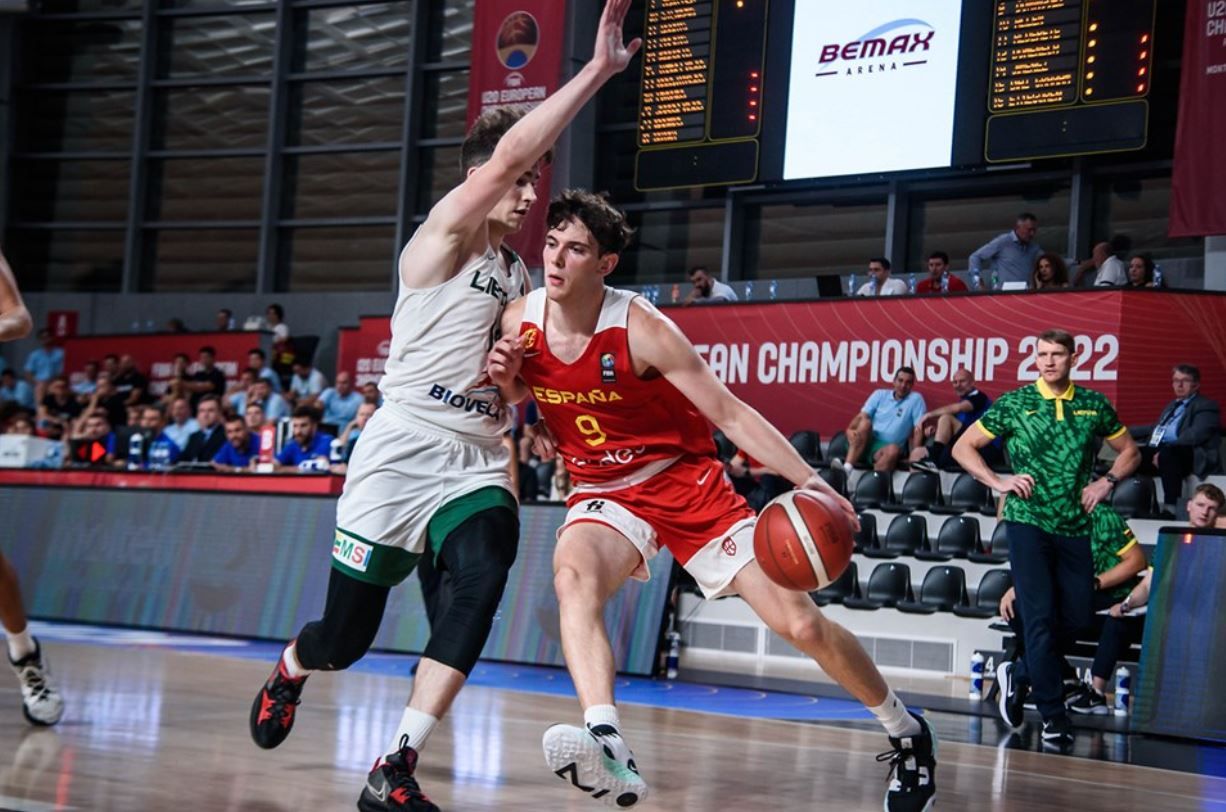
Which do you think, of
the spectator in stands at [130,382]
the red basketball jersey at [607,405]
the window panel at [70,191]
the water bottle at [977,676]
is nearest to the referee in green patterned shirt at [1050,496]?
the water bottle at [977,676]

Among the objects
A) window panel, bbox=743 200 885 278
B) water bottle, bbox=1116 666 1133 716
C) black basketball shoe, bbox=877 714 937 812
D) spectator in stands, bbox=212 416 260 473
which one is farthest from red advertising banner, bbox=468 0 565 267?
black basketball shoe, bbox=877 714 937 812

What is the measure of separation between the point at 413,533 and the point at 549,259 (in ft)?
2.97

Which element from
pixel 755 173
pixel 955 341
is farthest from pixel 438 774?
pixel 755 173

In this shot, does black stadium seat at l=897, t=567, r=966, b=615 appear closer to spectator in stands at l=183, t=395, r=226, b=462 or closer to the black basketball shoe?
the black basketball shoe

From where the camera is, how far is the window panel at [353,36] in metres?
21.9

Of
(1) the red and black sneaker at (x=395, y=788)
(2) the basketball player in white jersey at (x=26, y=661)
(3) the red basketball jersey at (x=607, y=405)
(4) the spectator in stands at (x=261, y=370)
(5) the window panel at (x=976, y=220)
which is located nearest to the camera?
(1) the red and black sneaker at (x=395, y=788)

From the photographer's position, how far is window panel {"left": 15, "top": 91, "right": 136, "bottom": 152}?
23.6 m

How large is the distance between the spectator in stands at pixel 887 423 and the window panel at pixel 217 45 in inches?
527

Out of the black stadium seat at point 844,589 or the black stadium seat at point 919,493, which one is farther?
the black stadium seat at point 919,493

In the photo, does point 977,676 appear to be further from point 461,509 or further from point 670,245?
point 670,245

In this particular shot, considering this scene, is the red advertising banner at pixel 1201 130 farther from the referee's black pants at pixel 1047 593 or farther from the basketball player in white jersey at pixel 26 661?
the basketball player in white jersey at pixel 26 661

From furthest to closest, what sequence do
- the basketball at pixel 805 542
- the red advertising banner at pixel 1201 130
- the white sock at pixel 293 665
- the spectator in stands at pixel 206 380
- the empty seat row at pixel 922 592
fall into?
the spectator in stands at pixel 206 380
the red advertising banner at pixel 1201 130
the empty seat row at pixel 922 592
the white sock at pixel 293 665
the basketball at pixel 805 542

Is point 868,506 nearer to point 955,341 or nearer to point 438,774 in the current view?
point 955,341

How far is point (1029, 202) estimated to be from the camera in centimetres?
1612
